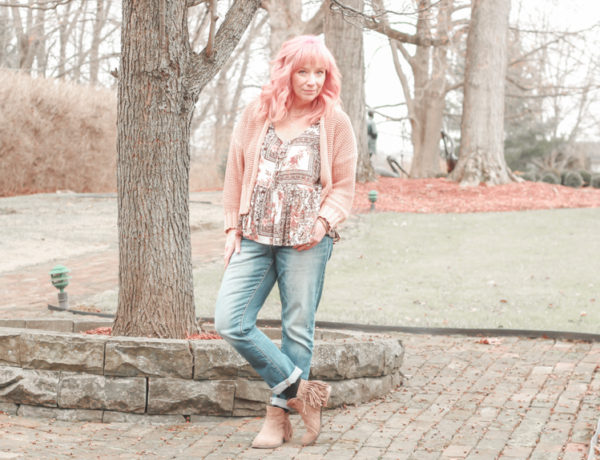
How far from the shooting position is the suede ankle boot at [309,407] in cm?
386

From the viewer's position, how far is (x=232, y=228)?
12.8ft

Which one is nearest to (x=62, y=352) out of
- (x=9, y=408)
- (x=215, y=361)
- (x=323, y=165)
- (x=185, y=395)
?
(x=9, y=408)

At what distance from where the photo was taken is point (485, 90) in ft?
56.1

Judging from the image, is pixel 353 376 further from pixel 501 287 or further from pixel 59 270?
pixel 501 287

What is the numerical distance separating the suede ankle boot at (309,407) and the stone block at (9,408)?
5.28ft

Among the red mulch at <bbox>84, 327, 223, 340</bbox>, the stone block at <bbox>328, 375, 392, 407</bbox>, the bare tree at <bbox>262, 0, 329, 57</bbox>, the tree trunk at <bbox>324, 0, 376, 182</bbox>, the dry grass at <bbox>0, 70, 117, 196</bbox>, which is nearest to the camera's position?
the stone block at <bbox>328, 375, 392, 407</bbox>

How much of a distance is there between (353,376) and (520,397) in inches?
39.5

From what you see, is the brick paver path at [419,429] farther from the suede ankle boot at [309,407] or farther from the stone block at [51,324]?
the stone block at [51,324]

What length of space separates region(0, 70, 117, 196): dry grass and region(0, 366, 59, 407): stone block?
1422 centimetres

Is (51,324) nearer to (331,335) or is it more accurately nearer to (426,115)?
(331,335)

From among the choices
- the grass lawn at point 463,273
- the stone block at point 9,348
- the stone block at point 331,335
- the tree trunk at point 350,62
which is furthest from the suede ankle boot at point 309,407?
the tree trunk at point 350,62

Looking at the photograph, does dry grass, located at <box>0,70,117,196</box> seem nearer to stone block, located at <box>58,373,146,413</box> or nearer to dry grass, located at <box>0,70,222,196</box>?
dry grass, located at <box>0,70,222,196</box>

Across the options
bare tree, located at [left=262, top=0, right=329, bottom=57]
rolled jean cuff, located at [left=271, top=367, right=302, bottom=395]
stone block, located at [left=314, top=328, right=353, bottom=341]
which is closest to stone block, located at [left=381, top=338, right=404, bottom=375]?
stone block, located at [left=314, top=328, right=353, bottom=341]

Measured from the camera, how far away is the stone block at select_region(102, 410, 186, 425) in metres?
4.27
